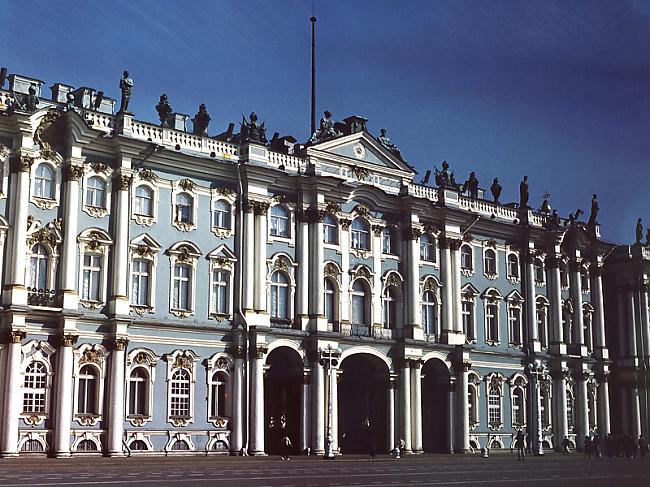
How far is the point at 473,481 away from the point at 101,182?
84.4ft

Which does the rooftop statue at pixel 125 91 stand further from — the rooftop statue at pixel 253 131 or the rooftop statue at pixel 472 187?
the rooftop statue at pixel 472 187

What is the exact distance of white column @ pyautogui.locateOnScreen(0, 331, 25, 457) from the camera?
43.5m

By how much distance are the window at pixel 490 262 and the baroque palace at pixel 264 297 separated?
0.10 metres

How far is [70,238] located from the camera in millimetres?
47094

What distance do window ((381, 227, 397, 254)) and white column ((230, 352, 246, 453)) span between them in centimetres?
1300

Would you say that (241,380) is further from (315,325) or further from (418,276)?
(418,276)

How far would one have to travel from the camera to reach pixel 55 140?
47.7 m

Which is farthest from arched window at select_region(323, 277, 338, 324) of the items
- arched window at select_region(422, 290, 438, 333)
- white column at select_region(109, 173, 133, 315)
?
white column at select_region(109, 173, 133, 315)

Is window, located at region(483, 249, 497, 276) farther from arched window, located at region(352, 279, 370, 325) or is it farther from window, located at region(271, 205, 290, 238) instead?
window, located at region(271, 205, 290, 238)

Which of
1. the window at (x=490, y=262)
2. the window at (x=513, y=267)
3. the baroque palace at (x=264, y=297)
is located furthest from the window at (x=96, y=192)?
the window at (x=513, y=267)

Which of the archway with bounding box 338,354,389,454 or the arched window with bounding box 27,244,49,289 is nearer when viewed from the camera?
the arched window with bounding box 27,244,49,289

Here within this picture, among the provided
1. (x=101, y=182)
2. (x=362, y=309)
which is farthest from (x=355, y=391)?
(x=101, y=182)

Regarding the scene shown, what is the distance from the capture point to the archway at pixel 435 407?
62.1 m

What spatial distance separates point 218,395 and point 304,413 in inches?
210
